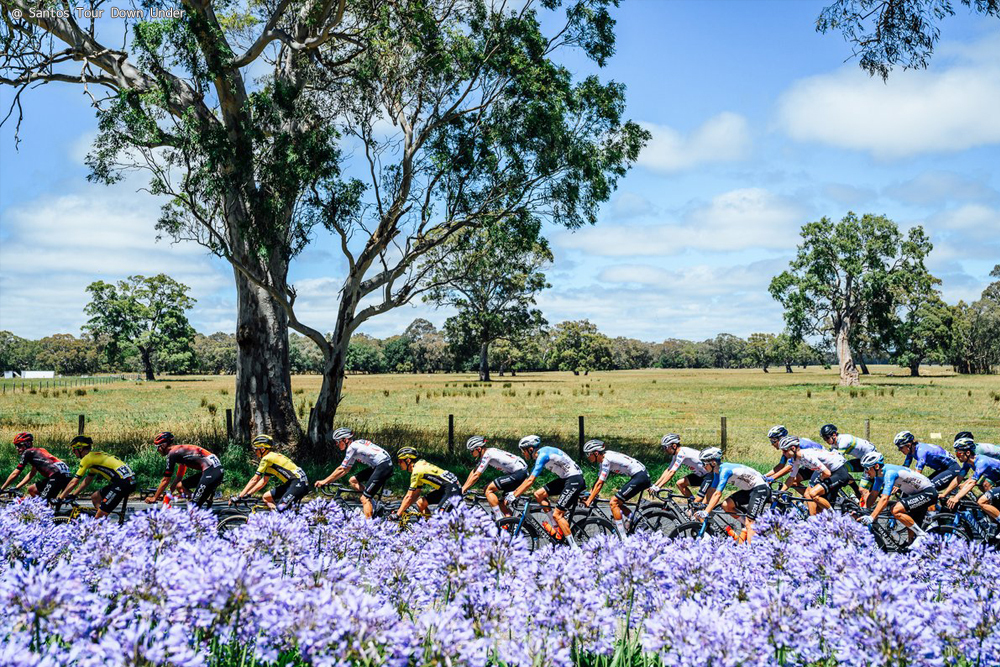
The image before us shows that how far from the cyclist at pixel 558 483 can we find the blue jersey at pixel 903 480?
390 cm

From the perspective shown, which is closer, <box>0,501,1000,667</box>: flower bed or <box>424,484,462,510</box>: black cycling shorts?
<box>0,501,1000,667</box>: flower bed

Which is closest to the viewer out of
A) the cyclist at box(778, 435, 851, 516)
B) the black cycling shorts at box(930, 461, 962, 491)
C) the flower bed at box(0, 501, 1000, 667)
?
the flower bed at box(0, 501, 1000, 667)

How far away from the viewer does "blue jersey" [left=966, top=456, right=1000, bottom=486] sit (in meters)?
10.2

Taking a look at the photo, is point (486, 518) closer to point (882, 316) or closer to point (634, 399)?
point (634, 399)

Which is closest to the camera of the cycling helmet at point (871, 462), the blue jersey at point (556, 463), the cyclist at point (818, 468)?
the blue jersey at point (556, 463)

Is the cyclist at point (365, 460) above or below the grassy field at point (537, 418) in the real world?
above

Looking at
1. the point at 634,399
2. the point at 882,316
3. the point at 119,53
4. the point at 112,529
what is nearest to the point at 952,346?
the point at 882,316

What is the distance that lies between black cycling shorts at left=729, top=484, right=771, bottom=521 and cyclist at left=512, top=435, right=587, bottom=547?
201 cm

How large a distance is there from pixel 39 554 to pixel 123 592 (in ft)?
5.45

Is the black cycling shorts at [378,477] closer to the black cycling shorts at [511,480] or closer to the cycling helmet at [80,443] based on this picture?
the black cycling shorts at [511,480]

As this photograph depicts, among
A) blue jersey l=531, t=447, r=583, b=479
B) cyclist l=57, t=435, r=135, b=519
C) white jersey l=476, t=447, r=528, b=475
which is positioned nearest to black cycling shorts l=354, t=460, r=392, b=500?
white jersey l=476, t=447, r=528, b=475

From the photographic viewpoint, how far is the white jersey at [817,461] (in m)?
10.7

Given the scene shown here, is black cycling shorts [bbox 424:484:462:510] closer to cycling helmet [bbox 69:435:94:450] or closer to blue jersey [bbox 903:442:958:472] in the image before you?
cycling helmet [bbox 69:435:94:450]

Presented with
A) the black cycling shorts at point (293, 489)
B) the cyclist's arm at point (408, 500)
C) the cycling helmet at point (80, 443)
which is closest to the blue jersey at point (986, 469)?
the cyclist's arm at point (408, 500)
